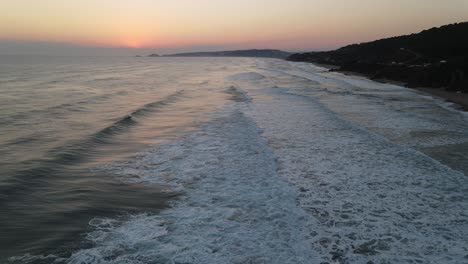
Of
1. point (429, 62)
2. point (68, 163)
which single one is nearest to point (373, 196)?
point (68, 163)

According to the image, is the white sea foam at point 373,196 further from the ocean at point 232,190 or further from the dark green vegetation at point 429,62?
the dark green vegetation at point 429,62

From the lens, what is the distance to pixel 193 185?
10.1 metres

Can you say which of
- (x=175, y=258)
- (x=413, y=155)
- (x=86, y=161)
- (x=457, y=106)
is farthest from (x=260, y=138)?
(x=457, y=106)

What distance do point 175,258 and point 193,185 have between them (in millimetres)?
3814

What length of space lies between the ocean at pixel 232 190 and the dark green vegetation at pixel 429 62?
1959 centimetres

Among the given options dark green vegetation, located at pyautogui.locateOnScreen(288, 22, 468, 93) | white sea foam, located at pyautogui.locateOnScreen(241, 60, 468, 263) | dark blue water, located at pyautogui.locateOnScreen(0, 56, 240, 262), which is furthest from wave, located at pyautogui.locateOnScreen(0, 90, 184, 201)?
dark green vegetation, located at pyautogui.locateOnScreen(288, 22, 468, 93)

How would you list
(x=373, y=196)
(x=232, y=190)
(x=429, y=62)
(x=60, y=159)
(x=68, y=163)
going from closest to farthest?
1. (x=373, y=196)
2. (x=232, y=190)
3. (x=68, y=163)
4. (x=60, y=159)
5. (x=429, y=62)

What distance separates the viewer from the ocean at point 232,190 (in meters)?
6.69

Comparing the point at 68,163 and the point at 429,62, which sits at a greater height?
the point at 429,62

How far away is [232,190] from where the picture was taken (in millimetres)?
9719

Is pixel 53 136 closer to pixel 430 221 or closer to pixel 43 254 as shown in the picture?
pixel 43 254

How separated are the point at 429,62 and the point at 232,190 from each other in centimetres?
5440

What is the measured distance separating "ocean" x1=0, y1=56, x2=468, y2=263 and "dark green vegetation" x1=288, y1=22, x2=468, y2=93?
1959cm

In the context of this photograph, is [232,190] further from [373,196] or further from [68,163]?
[68,163]
